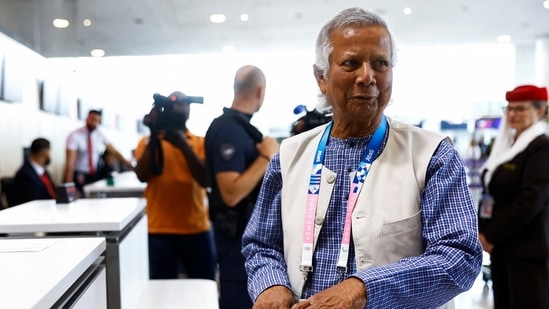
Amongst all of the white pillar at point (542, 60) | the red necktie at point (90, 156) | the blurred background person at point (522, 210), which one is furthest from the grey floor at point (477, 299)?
the red necktie at point (90, 156)

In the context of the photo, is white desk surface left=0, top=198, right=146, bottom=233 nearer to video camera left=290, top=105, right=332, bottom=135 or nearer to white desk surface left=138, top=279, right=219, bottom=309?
white desk surface left=138, top=279, right=219, bottom=309

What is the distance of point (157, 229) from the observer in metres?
2.80

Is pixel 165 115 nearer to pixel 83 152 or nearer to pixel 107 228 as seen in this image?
pixel 107 228

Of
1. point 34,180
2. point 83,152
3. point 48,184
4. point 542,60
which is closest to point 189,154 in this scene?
point 34,180

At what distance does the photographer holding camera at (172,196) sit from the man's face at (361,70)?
1678 mm

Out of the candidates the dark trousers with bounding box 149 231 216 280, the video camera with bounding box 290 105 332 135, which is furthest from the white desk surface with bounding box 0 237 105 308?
the dark trousers with bounding box 149 231 216 280

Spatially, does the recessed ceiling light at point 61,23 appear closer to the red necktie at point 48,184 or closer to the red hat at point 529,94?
the red necktie at point 48,184

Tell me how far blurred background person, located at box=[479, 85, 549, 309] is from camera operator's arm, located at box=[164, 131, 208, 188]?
5.07ft

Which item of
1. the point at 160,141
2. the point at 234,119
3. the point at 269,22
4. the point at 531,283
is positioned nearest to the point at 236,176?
the point at 234,119

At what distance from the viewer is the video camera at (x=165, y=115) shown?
2.67 metres

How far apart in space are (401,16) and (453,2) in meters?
0.61

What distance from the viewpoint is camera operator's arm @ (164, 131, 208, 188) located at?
264 cm

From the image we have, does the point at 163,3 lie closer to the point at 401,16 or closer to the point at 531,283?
the point at 401,16

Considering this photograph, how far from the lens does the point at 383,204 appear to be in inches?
40.3
